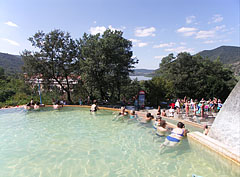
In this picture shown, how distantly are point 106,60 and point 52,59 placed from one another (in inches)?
258

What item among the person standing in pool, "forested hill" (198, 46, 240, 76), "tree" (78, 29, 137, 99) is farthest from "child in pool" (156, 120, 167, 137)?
"forested hill" (198, 46, 240, 76)

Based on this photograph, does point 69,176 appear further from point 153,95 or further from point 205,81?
point 205,81

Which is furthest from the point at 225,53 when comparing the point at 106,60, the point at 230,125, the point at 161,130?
the point at 230,125

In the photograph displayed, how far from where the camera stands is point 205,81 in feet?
103

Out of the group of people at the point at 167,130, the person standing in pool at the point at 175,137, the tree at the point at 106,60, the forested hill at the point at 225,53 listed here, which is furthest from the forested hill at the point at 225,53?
the person standing in pool at the point at 175,137

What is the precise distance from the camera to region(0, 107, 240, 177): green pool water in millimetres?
5164

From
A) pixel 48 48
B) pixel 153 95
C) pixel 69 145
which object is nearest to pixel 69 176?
pixel 69 145

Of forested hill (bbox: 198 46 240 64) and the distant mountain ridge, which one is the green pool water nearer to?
the distant mountain ridge

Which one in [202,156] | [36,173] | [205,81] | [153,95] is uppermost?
[205,81]

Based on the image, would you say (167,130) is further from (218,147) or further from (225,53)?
(225,53)

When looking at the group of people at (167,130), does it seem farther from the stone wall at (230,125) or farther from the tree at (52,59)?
the tree at (52,59)

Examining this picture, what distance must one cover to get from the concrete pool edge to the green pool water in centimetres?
22

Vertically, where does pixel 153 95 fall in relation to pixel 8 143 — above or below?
above

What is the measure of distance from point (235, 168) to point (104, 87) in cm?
1507
